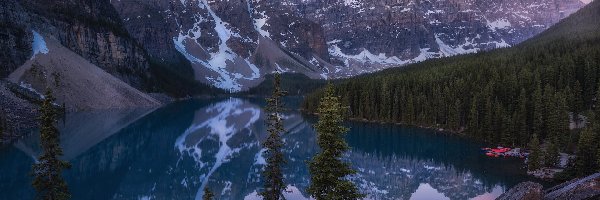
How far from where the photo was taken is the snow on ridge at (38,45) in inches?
6245

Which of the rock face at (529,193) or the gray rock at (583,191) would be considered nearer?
the gray rock at (583,191)

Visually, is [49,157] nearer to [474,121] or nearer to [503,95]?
[474,121]

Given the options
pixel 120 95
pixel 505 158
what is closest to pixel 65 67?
pixel 120 95

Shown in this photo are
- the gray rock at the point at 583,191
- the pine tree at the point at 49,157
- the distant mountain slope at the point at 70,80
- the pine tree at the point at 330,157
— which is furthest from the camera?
the distant mountain slope at the point at 70,80

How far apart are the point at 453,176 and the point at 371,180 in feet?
33.6

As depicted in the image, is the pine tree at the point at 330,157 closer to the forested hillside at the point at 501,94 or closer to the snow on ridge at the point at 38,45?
the forested hillside at the point at 501,94

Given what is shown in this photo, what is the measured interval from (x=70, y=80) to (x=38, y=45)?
23.0 m

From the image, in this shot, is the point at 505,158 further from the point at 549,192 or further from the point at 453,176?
the point at 549,192

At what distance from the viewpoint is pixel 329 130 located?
22.7 meters

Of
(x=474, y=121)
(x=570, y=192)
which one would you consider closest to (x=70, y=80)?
(x=474, y=121)

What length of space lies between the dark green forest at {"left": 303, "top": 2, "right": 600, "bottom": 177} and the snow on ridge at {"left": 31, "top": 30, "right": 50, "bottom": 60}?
92.6 meters

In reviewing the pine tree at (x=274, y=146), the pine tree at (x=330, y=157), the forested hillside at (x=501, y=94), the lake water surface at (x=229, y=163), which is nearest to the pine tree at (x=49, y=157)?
the pine tree at (x=274, y=146)

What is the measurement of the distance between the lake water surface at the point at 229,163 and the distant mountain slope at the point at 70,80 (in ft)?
88.4

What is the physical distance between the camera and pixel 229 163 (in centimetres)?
7425
